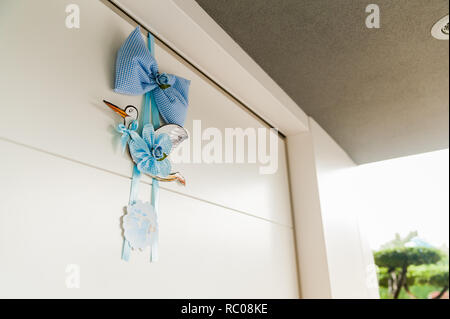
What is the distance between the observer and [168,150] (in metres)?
0.98

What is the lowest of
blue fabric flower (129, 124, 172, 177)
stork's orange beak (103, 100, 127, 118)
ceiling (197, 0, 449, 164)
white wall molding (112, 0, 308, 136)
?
blue fabric flower (129, 124, 172, 177)

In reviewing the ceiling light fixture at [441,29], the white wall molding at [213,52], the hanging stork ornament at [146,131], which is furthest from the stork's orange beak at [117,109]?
the ceiling light fixture at [441,29]

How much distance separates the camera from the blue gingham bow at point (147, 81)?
92cm

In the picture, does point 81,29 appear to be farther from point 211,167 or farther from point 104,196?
point 211,167

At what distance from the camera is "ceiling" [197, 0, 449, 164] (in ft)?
4.06

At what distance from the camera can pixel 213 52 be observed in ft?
4.12

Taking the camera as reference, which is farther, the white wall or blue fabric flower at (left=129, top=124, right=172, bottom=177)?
blue fabric flower at (left=129, top=124, right=172, bottom=177)

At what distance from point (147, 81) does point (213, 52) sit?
0.35 meters

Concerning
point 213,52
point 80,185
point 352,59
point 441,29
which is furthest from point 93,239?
point 441,29

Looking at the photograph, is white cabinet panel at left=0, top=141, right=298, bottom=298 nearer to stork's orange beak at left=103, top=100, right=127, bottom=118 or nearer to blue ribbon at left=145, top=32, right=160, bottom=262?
blue ribbon at left=145, top=32, right=160, bottom=262

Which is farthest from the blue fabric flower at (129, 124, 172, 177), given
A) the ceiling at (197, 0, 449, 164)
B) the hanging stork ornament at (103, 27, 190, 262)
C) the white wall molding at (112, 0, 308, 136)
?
the ceiling at (197, 0, 449, 164)

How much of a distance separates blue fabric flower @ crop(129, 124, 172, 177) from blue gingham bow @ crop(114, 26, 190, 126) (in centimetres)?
9

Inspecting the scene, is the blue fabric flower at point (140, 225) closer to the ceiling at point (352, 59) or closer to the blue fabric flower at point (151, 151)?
the blue fabric flower at point (151, 151)

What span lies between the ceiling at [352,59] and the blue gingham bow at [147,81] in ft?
1.04
